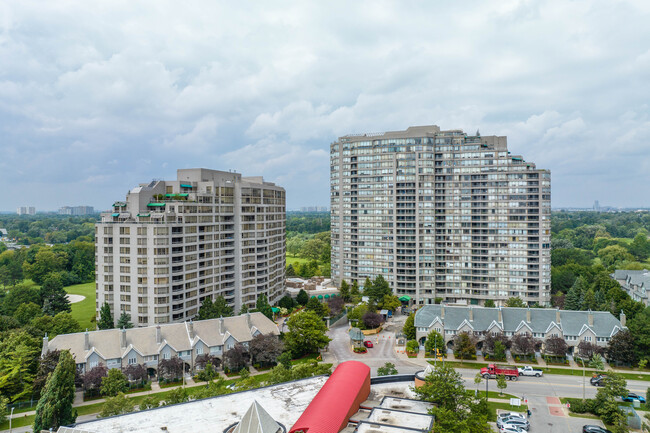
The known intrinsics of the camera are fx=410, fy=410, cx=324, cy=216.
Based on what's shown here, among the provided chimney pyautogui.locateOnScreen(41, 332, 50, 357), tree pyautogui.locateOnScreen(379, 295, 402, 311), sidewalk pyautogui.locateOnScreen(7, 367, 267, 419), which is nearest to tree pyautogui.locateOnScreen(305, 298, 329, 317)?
tree pyautogui.locateOnScreen(379, 295, 402, 311)

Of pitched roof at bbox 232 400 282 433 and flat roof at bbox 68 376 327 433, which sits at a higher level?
pitched roof at bbox 232 400 282 433

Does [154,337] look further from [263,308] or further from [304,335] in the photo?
[263,308]

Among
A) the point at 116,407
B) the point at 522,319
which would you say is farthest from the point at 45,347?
the point at 522,319

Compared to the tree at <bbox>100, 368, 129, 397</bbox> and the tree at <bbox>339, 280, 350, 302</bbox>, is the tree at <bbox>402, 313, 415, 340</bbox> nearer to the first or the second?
the tree at <bbox>339, 280, 350, 302</bbox>

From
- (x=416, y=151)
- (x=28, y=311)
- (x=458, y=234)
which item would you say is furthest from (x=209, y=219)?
(x=458, y=234)

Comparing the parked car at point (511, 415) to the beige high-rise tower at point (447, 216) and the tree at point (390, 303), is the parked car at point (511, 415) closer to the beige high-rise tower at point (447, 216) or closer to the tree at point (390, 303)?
the tree at point (390, 303)

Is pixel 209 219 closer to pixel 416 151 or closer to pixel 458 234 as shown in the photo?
pixel 416 151

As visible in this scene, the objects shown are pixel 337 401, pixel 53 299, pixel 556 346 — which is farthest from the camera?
pixel 53 299
